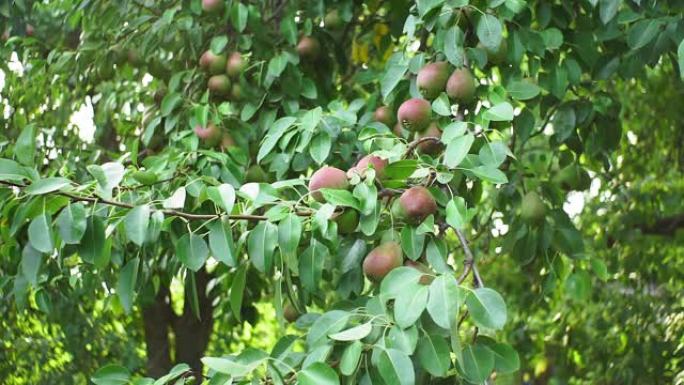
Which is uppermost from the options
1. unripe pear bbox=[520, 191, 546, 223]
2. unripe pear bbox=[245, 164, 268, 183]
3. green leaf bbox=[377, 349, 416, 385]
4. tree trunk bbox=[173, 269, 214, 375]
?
green leaf bbox=[377, 349, 416, 385]

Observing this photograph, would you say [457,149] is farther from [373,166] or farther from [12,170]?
[12,170]

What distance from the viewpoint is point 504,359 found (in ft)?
4.63

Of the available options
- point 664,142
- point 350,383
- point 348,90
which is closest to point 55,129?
point 348,90

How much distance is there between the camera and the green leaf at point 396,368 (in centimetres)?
127

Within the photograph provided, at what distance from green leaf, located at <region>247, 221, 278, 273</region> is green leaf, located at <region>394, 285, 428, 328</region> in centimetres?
23

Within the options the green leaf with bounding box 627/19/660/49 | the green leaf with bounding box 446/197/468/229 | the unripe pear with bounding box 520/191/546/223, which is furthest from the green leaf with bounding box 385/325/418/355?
the green leaf with bounding box 627/19/660/49

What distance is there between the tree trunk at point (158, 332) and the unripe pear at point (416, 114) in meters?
2.40

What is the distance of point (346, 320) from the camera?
1398 mm

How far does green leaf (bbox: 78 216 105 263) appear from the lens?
1.43 meters

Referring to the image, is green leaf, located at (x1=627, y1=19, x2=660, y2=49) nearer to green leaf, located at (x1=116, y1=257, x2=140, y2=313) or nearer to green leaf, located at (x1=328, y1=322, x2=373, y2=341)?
green leaf, located at (x1=328, y1=322, x2=373, y2=341)

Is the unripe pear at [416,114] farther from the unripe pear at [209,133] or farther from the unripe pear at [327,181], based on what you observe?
the unripe pear at [209,133]

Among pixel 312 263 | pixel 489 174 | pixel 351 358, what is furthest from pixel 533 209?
pixel 351 358

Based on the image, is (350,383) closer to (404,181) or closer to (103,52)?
(404,181)

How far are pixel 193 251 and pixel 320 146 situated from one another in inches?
18.9
